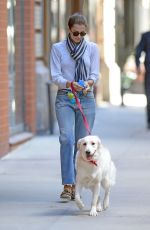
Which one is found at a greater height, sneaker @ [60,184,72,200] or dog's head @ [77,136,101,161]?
dog's head @ [77,136,101,161]

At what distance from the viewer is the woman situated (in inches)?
393

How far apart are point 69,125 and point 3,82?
14.0 ft

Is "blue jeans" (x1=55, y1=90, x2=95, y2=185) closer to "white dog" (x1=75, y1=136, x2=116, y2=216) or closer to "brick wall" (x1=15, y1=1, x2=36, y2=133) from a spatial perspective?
"white dog" (x1=75, y1=136, x2=116, y2=216)

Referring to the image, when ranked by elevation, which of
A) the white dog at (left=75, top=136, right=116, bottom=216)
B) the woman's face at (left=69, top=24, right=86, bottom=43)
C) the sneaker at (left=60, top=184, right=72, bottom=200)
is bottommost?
the sneaker at (left=60, top=184, right=72, bottom=200)

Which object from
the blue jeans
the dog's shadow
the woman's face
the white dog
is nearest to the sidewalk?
the dog's shadow

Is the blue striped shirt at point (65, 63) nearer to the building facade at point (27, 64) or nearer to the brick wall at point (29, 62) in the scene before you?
the building facade at point (27, 64)

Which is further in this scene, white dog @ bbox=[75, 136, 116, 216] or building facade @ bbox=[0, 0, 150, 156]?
building facade @ bbox=[0, 0, 150, 156]

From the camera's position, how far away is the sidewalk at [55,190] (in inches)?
352

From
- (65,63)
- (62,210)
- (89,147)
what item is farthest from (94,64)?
(62,210)

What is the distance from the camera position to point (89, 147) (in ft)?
30.1

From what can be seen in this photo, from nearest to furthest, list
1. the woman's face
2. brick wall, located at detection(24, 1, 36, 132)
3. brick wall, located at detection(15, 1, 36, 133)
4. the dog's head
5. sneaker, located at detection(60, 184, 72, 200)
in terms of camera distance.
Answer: the dog's head, the woman's face, sneaker, located at detection(60, 184, 72, 200), brick wall, located at detection(15, 1, 36, 133), brick wall, located at detection(24, 1, 36, 132)

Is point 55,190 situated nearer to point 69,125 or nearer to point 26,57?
point 69,125

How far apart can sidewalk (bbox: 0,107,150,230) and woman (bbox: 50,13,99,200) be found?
476 mm

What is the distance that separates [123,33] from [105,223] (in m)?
28.8
